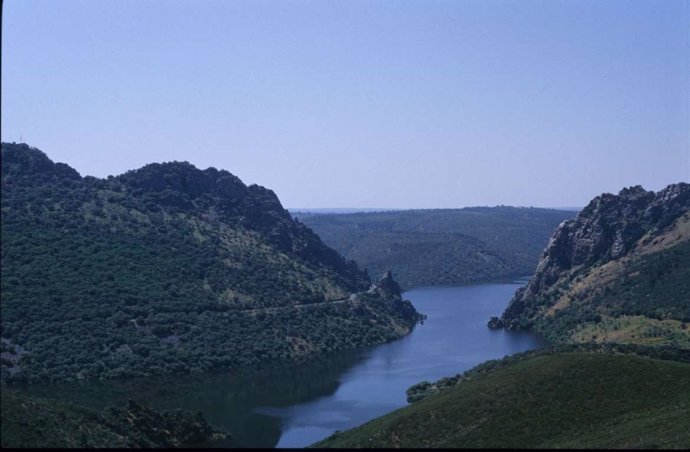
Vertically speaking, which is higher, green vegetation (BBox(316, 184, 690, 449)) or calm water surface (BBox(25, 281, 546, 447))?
green vegetation (BBox(316, 184, 690, 449))

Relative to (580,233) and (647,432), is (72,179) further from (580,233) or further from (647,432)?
(647,432)

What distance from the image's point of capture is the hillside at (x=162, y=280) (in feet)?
247

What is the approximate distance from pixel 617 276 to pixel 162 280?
195 ft

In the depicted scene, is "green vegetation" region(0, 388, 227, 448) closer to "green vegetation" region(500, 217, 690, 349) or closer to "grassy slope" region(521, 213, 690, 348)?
"grassy slope" region(521, 213, 690, 348)

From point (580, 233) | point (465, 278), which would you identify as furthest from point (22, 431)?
point (465, 278)

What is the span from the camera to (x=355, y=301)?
11381cm

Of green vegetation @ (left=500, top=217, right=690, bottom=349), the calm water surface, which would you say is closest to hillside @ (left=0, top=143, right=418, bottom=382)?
the calm water surface

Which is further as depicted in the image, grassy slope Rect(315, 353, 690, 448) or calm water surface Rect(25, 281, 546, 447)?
calm water surface Rect(25, 281, 546, 447)

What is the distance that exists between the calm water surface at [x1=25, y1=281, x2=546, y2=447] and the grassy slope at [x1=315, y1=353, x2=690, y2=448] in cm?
808

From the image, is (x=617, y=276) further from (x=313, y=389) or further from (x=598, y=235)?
(x=313, y=389)

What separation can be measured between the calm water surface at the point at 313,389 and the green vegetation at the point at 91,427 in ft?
9.90

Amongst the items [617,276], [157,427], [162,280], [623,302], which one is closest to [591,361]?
[157,427]

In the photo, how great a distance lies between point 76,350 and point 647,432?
51331 mm

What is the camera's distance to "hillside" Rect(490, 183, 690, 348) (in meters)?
95.4
